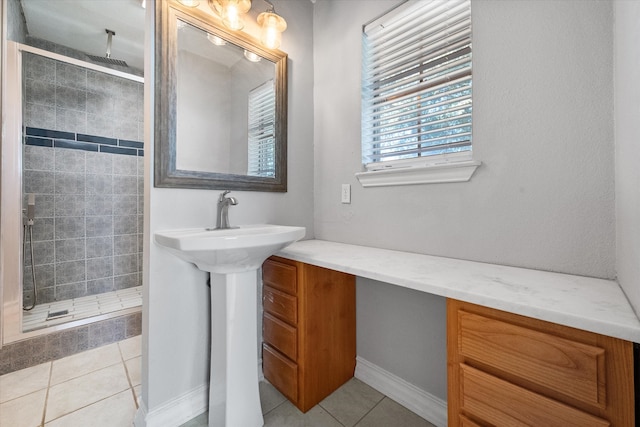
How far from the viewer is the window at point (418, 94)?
117 cm

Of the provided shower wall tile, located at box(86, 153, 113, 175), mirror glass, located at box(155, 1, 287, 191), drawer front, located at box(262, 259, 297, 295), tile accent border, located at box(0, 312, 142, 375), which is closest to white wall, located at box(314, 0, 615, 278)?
drawer front, located at box(262, 259, 297, 295)

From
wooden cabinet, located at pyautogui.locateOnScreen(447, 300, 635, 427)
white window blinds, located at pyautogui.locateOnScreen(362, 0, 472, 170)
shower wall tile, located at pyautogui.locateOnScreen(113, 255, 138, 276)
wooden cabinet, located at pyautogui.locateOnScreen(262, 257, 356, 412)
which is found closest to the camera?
wooden cabinet, located at pyautogui.locateOnScreen(447, 300, 635, 427)

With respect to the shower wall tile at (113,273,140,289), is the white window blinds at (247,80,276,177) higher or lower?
higher

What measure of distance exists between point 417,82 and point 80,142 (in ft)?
9.57

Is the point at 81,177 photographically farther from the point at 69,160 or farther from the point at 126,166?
the point at 126,166

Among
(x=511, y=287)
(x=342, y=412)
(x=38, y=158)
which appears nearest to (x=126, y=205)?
(x=38, y=158)

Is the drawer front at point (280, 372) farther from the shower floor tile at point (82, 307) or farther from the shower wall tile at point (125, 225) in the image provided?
the shower wall tile at point (125, 225)

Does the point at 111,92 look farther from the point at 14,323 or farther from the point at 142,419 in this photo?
the point at 142,419

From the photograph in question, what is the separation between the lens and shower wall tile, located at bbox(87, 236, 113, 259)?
244 centimetres

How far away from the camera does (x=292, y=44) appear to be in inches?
67.1

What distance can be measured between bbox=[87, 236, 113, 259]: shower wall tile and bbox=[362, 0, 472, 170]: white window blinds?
2629 millimetres

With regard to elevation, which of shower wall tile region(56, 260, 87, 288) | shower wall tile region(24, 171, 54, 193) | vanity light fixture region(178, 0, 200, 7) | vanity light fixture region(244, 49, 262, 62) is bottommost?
shower wall tile region(56, 260, 87, 288)

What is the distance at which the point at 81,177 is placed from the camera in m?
2.37

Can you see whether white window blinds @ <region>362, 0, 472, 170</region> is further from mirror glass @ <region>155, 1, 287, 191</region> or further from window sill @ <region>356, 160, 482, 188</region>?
mirror glass @ <region>155, 1, 287, 191</region>
